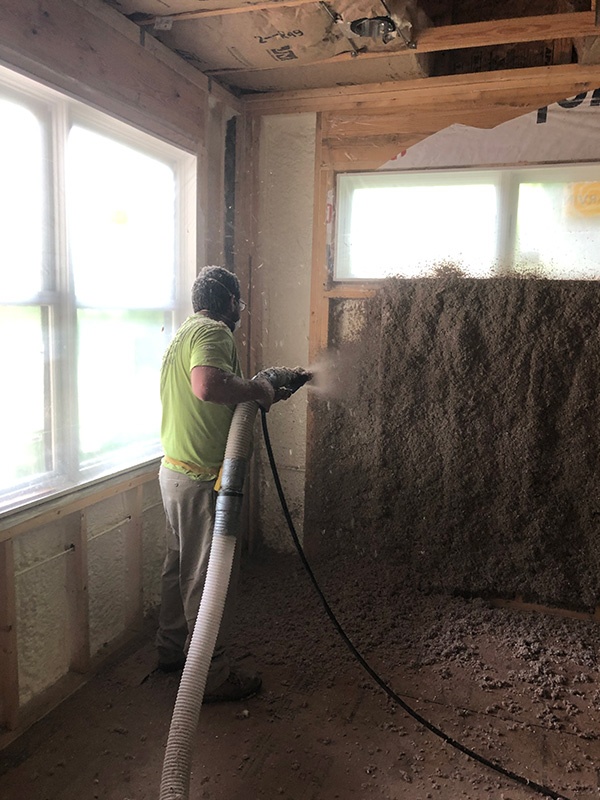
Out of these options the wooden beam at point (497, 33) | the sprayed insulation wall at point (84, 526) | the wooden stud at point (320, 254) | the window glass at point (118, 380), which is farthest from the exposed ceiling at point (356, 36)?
the window glass at point (118, 380)

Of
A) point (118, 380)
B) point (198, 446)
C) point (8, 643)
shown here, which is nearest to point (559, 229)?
point (198, 446)

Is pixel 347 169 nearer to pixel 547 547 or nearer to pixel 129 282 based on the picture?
pixel 129 282

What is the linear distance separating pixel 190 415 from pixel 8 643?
35.2 inches

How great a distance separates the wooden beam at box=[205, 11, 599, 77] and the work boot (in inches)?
94.5

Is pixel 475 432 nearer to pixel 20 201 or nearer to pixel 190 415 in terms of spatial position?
pixel 190 415

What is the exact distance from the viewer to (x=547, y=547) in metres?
2.70

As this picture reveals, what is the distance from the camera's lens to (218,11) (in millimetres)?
2057

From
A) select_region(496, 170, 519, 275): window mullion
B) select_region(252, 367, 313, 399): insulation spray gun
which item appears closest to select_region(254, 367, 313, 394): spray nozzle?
select_region(252, 367, 313, 399): insulation spray gun

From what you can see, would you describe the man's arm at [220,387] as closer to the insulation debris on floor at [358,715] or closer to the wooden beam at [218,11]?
the insulation debris on floor at [358,715]

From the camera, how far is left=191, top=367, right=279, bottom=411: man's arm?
186 cm

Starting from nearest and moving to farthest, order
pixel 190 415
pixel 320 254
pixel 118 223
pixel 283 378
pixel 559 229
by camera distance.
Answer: pixel 190 415 → pixel 283 378 → pixel 118 223 → pixel 559 229 → pixel 320 254

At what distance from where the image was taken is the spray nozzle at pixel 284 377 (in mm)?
2115

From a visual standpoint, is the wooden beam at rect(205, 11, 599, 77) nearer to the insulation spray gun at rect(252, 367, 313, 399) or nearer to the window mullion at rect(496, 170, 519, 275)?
the window mullion at rect(496, 170, 519, 275)

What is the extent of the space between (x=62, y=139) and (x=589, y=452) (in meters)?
2.41
